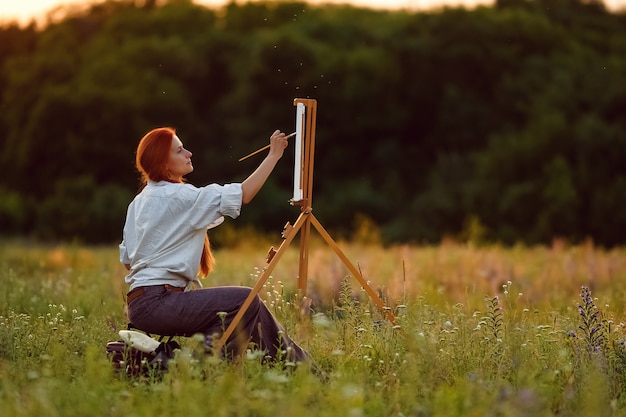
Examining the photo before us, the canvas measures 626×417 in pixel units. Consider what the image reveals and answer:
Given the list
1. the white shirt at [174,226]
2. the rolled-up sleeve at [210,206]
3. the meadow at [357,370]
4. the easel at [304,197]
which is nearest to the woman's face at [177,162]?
the white shirt at [174,226]

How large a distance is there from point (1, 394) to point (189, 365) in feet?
2.83

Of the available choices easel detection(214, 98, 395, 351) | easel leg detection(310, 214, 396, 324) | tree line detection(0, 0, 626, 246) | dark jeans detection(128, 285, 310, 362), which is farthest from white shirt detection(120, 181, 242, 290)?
tree line detection(0, 0, 626, 246)

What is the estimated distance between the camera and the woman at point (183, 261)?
15.7 feet

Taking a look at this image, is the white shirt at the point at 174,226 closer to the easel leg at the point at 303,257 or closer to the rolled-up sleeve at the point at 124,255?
the rolled-up sleeve at the point at 124,255

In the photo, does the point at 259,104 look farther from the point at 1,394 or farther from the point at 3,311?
the point at 1,394

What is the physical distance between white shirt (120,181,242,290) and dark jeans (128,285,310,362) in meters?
0.11

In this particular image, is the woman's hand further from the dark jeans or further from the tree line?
the tree line

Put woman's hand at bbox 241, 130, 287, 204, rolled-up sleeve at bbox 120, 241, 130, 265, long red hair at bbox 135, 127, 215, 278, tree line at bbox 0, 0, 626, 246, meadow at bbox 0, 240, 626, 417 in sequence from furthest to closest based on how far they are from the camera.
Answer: tree line at bbox 0, 0, 626, 246 < rolled-up sleeve at bbox 120, 241, 130, 265 < long red hair at bbox 135, 127, 215, 278 < woman's hand at bbox 241, 130, 287, 204 < meadow at bbox 0, 240, 626, 417

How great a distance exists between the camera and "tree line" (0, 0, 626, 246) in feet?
95.0

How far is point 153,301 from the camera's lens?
4793 millimetres

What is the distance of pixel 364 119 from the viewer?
32.0 meters

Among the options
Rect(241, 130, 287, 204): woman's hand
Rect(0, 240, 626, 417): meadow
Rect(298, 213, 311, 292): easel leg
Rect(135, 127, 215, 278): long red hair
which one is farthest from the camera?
Rect(298, 213, 311, 292): easel leg

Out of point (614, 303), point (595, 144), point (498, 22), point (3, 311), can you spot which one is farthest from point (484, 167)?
point (3, 311)

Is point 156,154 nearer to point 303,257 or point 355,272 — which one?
point 303,257
